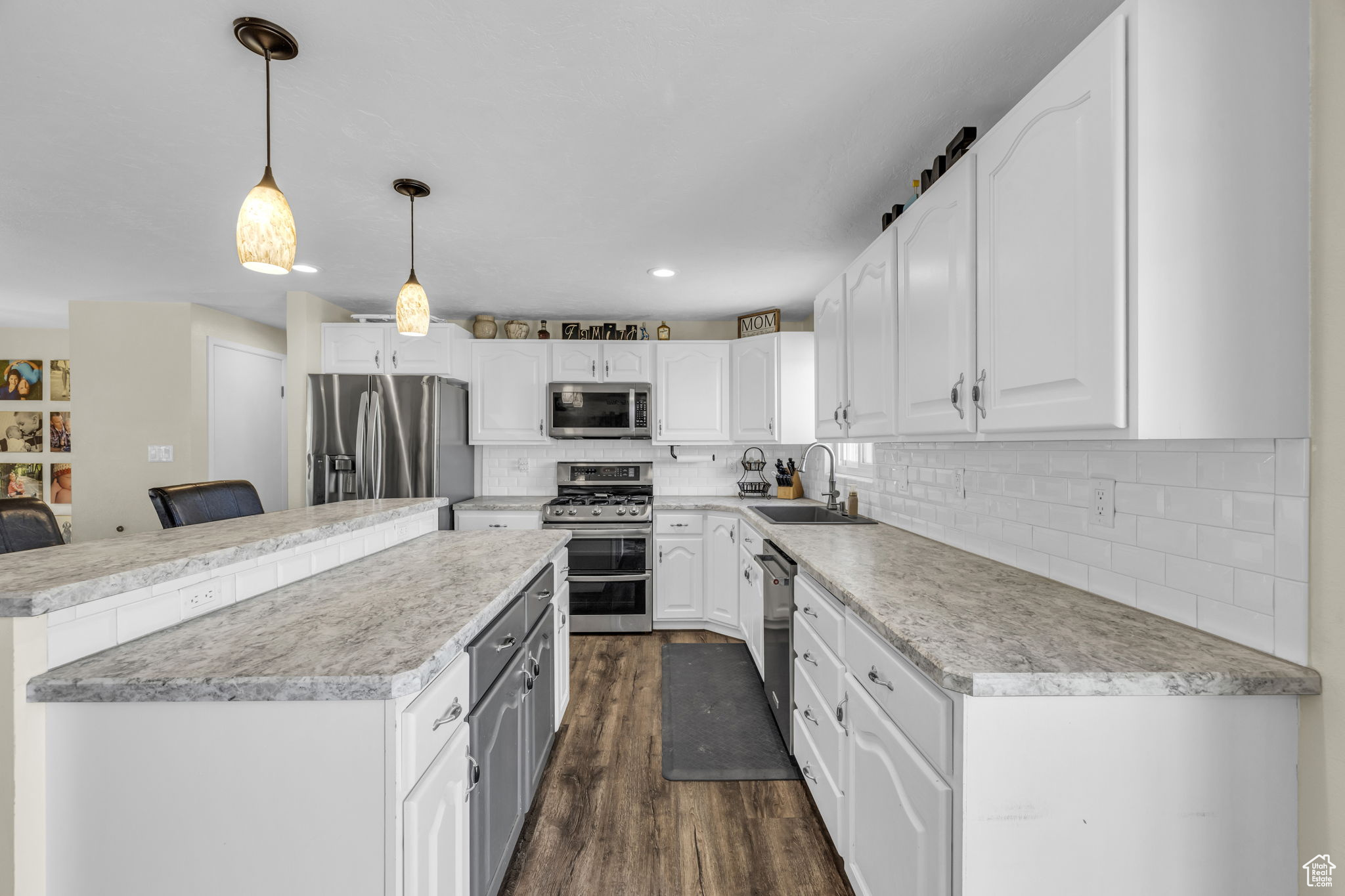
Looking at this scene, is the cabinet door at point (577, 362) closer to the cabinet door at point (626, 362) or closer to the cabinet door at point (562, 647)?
the cabinet door at point (626, 362)

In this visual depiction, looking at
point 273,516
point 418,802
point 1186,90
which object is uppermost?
point 1186,90

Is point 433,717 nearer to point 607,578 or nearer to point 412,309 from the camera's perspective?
point 412,309

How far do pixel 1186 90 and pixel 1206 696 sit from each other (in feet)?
3.48

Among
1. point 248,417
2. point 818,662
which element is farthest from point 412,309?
point 248,417

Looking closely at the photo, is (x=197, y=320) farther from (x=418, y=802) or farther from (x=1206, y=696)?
(x=1206, y=696)

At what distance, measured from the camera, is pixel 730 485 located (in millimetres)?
4449

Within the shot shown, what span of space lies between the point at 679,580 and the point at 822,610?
2.15 meters

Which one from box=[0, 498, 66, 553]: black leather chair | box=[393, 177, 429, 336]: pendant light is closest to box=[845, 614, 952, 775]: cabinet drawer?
box=[393, 177, 429, 336]: pendant light

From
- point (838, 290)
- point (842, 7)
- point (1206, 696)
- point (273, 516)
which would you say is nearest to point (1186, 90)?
point (842, 7)

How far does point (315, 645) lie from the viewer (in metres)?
1.11

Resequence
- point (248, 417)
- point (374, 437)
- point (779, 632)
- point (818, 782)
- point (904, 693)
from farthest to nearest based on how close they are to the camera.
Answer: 1. point (248, 417)
2. point (374, 437)
3. point (779, 632)
4. point (818, 782)
5. point (904, 693)

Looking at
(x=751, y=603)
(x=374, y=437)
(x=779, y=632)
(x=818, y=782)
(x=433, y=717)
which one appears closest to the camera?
(x=433, y=717)

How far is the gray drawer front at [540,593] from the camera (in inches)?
71.7

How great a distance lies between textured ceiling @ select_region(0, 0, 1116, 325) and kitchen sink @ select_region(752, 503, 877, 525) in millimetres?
1407
